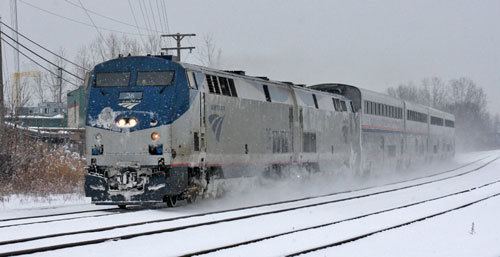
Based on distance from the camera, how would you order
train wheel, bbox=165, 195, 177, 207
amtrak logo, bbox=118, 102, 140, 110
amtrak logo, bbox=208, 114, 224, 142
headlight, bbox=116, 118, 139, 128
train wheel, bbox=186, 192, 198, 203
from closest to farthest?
1. headlight, bbox=116, 118, 139, 128
2. amtrak logo, bbox=118, 102, 140, 110
3. train wheel, bbox=165, 195, 177, 207
4. train wheel, bbox=186, 192, 198, 203
5. amtrak logo, bbox=208, 114, 224, 142

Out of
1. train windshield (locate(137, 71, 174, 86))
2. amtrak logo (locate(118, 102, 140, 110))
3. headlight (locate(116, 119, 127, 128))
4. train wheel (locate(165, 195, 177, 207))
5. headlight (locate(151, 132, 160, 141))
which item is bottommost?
train wheel (locate(165, 195, 177, 207))

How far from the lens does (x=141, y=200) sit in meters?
15.6

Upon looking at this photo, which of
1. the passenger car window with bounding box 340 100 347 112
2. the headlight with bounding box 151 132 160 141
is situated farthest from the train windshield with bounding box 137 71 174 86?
the passenger car window with bounding box 340 100 347 112

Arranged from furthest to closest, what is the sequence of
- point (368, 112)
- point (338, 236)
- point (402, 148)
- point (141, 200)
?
point (402, 148)
point (368, 112)
point (141, 200)
point (338, 236)

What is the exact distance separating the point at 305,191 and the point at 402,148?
17.6 meters

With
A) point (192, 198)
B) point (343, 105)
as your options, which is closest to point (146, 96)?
point (192, 198)

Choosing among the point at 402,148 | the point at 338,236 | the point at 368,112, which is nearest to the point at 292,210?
the point at 338,236

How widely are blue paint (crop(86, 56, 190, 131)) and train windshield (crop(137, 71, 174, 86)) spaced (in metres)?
0.09

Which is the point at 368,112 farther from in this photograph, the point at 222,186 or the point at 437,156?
the point at 437,156

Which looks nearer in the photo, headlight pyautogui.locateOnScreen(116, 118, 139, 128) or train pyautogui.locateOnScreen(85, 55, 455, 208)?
train pyautogui.locateOnScreen(85, 55, 455, 208)

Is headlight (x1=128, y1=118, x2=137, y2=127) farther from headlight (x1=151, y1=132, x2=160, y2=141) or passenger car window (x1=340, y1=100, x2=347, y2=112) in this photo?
passenger car window (x1=340, y1=100, x2=347, y2=112)

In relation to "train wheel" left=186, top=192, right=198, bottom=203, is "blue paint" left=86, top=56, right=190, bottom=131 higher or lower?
higher

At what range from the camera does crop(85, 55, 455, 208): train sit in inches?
619

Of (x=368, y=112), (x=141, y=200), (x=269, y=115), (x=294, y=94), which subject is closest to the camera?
(x=141, y=200)
